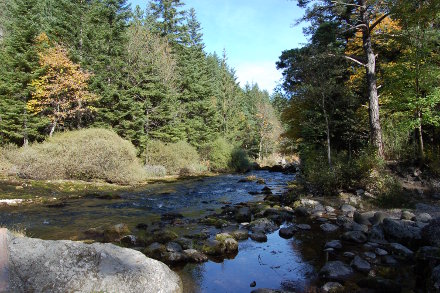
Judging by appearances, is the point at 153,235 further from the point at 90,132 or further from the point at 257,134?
the point at 257,134

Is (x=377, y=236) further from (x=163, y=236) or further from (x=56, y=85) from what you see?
(x=56, y=85)

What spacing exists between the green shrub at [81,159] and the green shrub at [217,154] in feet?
44.7

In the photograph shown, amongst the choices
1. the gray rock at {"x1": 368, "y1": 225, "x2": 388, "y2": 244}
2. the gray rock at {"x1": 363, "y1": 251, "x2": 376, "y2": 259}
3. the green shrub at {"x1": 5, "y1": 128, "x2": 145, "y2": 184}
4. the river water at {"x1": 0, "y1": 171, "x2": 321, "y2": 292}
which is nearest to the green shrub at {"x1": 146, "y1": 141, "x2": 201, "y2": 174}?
the green shrub at {"x1": 5, "y1": 128, "x2": 145, "y2": 184}

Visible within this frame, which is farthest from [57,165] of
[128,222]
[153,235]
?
[153,235]

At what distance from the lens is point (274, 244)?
7809 mm

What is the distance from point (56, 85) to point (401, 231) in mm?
24001

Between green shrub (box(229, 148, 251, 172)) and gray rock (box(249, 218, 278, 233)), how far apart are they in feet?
77.4

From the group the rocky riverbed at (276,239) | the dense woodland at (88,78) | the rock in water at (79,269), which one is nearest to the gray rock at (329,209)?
the rocky riverbed at (276,239)

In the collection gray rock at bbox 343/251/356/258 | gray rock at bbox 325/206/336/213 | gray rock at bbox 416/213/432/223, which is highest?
gray rock at bbox 416/213/432/223

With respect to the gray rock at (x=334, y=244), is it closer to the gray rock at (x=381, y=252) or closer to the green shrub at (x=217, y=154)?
the gray rock at (x=381, y=252)

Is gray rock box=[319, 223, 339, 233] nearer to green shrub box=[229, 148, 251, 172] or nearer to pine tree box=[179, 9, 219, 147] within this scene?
green shrub box=[229, 148, 251, 172]

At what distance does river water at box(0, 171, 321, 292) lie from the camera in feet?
18.8

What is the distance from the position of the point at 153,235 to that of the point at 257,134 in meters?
39.6

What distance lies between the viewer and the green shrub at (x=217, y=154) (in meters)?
32.1
